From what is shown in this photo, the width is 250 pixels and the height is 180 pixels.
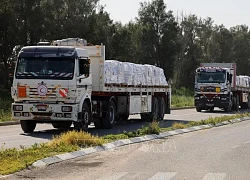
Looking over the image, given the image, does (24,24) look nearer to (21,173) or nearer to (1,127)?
(1,127)

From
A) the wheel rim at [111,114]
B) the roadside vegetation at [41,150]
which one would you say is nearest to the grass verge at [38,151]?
the roadside vegetation at [41,150]

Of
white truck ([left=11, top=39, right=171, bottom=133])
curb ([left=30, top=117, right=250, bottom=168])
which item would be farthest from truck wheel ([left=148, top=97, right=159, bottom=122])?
white truck ([left=11, top=39, right=171, bottom=133])

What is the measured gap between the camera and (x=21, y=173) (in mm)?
11062

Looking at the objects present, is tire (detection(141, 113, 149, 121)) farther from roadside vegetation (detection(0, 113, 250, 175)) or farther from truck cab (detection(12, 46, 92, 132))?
roadside vegetation (detection(0, 113, 250, 175))

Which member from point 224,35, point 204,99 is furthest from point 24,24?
point 224,35

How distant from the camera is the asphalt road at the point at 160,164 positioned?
10781mm

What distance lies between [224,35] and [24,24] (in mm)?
58838

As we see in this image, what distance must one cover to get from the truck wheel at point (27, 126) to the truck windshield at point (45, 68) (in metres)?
2.08

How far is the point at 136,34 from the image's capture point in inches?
2948

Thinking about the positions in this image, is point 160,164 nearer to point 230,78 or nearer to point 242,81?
point 230,78

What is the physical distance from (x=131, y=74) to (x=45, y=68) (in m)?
6.80

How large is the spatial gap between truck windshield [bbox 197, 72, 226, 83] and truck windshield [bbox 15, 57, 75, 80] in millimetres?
22159

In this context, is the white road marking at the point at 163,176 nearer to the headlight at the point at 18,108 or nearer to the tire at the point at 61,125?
the headlight at the point at 18,108

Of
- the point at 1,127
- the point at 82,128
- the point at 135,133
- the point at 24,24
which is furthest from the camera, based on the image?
the point at 24,24
